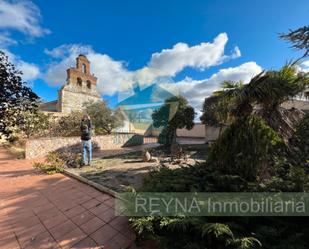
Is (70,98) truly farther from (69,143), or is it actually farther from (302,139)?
(302,139)

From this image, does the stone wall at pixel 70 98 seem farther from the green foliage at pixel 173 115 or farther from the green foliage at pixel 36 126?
the green foliage at pixel 173 115

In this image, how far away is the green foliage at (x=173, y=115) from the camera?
9367mm

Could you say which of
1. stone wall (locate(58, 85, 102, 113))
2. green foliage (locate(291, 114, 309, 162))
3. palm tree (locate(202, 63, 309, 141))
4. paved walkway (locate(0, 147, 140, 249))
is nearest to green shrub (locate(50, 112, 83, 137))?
paved walkway (locate(0, 147, 140, 249))

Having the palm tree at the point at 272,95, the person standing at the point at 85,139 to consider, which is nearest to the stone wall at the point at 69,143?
the person standing at the point at 85,139

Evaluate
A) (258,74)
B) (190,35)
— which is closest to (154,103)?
(190,35)

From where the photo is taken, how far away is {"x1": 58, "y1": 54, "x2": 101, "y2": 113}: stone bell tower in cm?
1880

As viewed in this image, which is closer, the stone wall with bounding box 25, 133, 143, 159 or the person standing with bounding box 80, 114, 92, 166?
the person standing with bounding box 80, 114, 92, 166

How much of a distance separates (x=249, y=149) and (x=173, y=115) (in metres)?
6.61

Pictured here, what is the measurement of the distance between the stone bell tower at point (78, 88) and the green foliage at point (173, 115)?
11422mm

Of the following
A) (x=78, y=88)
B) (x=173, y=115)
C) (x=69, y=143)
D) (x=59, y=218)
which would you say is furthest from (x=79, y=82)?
Result: (x=59, y=218)

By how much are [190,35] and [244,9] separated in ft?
11.1

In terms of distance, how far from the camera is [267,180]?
2699 mm

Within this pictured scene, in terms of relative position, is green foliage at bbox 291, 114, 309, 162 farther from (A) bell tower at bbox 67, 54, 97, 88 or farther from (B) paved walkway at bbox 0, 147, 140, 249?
(A) bell tower at bbox 67, 54, 97, 88

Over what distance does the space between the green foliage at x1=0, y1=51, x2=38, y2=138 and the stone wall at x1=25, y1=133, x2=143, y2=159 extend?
564 centimetres
